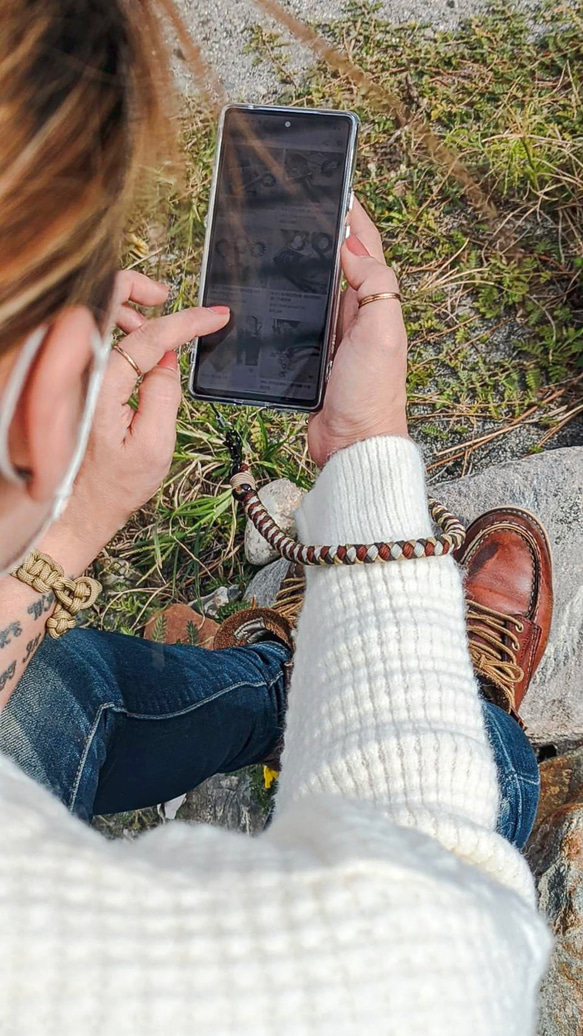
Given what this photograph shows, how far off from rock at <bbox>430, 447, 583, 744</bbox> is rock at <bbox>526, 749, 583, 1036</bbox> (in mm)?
200

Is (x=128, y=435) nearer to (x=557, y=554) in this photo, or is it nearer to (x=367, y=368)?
(x=367, y=368)

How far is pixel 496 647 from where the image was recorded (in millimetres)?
1760

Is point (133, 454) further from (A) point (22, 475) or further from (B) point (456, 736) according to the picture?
(B) point (456, 736)

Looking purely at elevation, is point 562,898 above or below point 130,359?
below

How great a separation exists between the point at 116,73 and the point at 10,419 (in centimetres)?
28

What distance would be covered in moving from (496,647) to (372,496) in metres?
0.77

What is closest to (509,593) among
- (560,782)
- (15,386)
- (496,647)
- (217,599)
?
(496,647)

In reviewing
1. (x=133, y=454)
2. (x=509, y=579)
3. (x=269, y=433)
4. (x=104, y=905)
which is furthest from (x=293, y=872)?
(x=269, y=433)

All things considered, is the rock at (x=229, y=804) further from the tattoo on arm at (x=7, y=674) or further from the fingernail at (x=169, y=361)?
the fingernail at (x=169, y=361)

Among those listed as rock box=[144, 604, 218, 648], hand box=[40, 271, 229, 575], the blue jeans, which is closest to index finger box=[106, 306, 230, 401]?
hand box=[40, 271, 229, 575]

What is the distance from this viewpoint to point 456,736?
3.09ft

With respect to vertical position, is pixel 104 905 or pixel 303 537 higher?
pixel 104 905

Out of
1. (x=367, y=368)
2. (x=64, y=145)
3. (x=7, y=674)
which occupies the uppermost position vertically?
(x=64, y=145)

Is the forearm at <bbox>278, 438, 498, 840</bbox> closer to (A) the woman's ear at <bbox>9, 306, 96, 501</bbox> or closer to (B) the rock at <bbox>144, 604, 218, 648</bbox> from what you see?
(A) the woman's ear at <bbox>9, 306, 96, 501</bbox>
